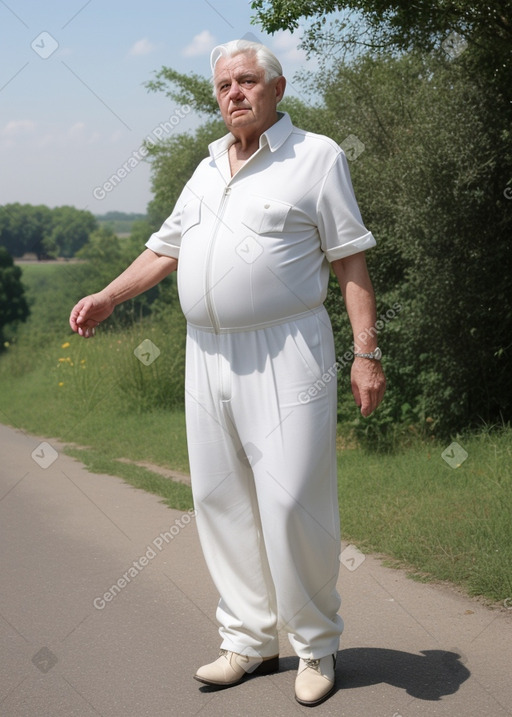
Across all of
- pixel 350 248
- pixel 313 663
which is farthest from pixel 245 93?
pixel 313 663

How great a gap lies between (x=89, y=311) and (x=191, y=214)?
618mm

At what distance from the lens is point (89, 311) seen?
4.20 meters

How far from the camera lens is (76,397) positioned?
47.7 ft

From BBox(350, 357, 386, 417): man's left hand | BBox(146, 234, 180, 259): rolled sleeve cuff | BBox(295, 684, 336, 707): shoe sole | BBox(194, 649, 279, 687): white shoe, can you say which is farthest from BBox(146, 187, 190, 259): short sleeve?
BBox(295, 684, 336, 707): shoe sole

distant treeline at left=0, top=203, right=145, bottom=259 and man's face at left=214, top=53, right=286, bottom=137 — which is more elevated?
distant treeline at left=0, top=203, right=145, bottom=259

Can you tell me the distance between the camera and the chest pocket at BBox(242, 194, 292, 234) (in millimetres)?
3715

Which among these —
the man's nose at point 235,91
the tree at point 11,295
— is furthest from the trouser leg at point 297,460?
the tree at point 11,295

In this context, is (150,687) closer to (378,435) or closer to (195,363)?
(195,363)

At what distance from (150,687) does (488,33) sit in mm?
6400

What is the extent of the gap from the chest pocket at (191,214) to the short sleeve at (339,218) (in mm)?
492

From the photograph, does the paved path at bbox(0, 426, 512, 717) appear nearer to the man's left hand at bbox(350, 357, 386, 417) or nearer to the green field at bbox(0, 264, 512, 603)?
the green field at bbox(0, 264, 512, 603)

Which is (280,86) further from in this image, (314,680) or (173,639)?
(173,639)

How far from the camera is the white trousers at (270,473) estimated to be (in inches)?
148

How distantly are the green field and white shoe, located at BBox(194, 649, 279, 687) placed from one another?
4.62 ft
